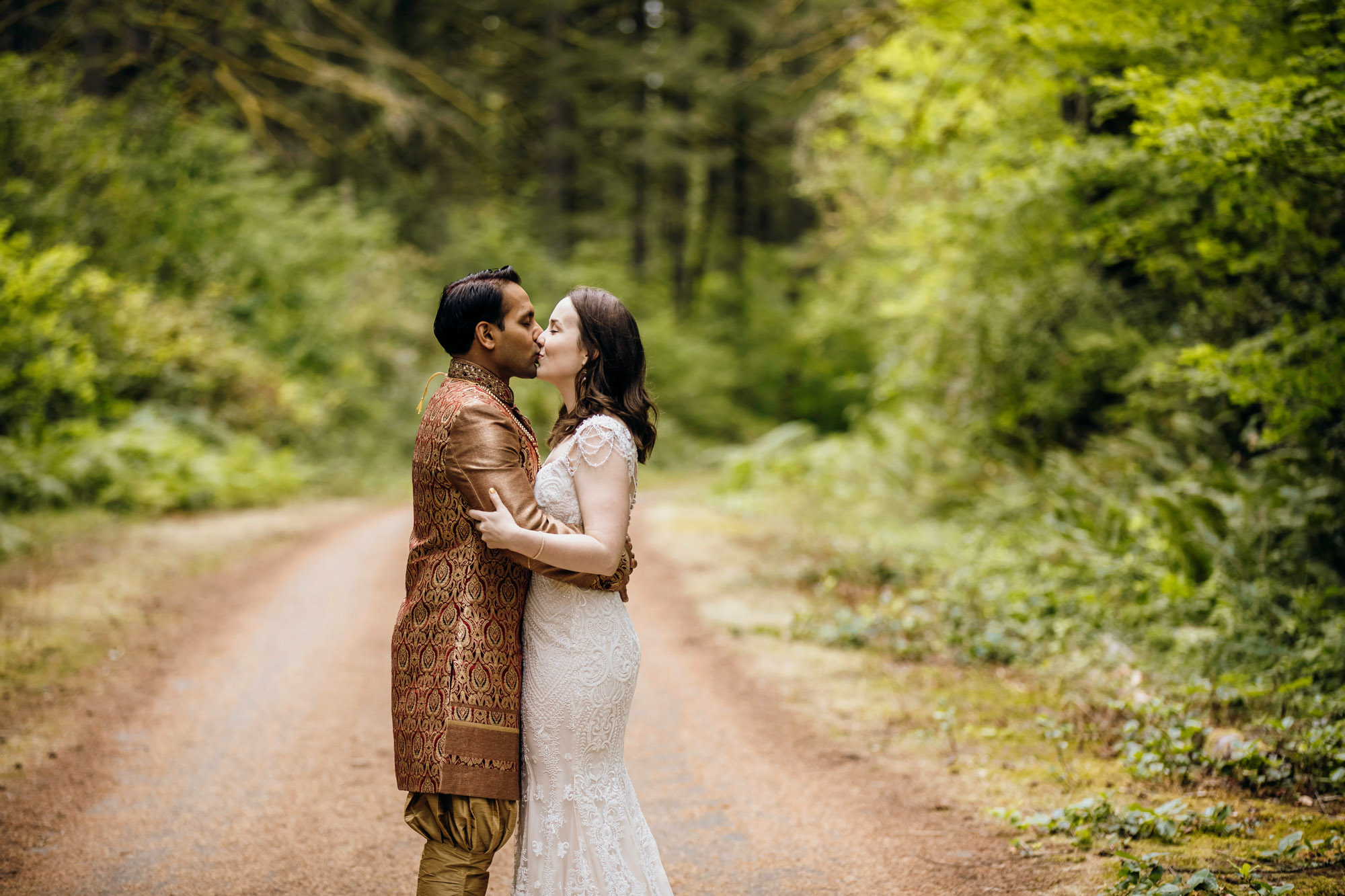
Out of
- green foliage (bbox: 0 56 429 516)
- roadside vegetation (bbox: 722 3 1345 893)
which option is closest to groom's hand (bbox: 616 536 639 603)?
roadside vegetation (bbox: 722 3 1345 893)

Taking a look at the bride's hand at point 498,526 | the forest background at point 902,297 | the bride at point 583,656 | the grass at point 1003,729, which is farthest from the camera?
the forest background at point 902,297

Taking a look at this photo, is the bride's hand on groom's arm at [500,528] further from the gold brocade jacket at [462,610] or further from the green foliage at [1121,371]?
the green foliage at [1121,371]

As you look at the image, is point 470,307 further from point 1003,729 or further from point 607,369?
point 1003,729

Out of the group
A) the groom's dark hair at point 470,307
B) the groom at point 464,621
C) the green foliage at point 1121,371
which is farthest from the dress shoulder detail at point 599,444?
the green foliage at point 1121,371

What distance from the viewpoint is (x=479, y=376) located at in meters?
2.83

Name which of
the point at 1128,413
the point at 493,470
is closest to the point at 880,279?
the point at 1128,413

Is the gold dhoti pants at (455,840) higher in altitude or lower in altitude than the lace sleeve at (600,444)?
lower

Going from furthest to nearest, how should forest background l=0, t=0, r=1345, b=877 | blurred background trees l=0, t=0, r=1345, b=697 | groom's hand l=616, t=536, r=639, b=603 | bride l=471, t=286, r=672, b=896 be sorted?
blurred background trees l=0, t=0, r=1345, b=697 < forest background l=0, t=0, r=1345, b=877 < groom's hand l=616, t=536, r=639, b=603 < bride l=471, t=286, r=672, b=896

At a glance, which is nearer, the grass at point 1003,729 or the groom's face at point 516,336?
the groom's face at point 516,336

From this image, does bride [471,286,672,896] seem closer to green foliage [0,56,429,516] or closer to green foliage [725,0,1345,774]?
green foliage [725,0,1345,774]

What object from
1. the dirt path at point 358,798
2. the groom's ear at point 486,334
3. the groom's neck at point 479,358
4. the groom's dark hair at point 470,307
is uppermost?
the groom's dark hair at point 470,307

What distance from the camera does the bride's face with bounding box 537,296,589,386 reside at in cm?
282

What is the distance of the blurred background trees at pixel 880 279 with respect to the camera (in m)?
6.30

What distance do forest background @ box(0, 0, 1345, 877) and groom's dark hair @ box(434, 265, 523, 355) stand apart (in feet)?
12.0
